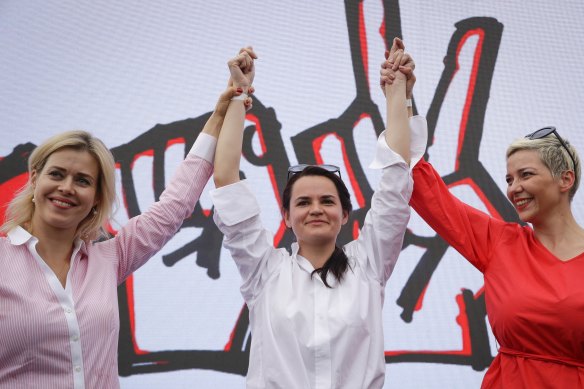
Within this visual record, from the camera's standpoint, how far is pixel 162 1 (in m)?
1.86

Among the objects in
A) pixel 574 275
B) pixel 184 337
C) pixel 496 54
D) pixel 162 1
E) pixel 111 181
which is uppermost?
pixel 162 1

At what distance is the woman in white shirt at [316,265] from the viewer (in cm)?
95

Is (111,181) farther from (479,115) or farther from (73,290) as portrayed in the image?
(479,115)

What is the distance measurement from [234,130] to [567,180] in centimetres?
68

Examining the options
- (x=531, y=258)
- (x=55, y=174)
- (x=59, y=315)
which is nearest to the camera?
(x=59, y=315)

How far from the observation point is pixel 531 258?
1.09 m

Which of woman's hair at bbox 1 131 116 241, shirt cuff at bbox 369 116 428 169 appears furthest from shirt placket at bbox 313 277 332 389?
woman's hair at bbox 1 131 116 241

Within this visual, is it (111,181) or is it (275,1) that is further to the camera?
(275,1)

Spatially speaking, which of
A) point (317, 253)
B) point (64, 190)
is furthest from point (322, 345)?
point (64, 190)

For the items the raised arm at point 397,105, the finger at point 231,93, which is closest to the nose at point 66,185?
the finger at point 231,93

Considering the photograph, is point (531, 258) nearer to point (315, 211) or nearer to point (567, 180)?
point (567, 180)

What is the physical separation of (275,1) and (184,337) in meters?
1.13

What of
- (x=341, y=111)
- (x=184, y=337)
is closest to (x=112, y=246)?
(x=184, y=337)

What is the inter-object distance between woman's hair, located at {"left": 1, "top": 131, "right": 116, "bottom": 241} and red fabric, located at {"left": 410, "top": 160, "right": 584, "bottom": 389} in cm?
60
